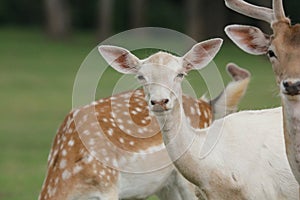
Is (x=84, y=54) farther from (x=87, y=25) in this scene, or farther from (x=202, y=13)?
(x=87, y=25)

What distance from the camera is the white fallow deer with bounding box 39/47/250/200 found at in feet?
25.0

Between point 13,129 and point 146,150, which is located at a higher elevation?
point 146,150

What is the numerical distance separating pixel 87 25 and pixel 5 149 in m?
29.5

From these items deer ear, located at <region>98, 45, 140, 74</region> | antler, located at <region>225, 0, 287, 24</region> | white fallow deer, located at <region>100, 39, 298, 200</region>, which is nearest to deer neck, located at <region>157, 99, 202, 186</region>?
white fallow deer, located at <region>100, 39, 298, 200</region>

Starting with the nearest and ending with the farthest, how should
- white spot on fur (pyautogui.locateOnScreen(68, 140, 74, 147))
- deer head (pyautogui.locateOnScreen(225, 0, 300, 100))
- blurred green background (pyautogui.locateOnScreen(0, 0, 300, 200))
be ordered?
deer head (pyautogui.locateOnScreen(225, 0, 300, 100))
white spot on fur (pyautogui.locateOnScreen(68, 140, 74, 147))
blurred green background (pyautogui.locateOnScreen(0, 0, 300, 200))

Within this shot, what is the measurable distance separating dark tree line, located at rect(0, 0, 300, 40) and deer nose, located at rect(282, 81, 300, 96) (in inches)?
1023

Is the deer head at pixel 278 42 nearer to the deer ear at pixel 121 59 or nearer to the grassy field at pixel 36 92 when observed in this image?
the grassy field at pixel 36 92

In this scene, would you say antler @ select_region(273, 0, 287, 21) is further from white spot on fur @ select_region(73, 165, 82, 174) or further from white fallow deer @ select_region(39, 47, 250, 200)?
white spot on fur @ select_region(73, 165, 82, 174)

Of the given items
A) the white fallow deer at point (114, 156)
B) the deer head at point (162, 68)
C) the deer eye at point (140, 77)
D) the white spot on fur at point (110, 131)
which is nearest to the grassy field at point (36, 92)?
the deer head at point (162, 68)

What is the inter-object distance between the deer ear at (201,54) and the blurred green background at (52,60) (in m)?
0.50

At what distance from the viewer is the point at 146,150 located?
8031 mm

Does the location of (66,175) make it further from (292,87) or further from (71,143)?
(292,87)

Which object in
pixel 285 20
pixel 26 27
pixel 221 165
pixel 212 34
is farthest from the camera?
pixel 26 27

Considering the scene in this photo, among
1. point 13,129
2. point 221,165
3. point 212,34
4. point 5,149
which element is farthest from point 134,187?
point 212,34
